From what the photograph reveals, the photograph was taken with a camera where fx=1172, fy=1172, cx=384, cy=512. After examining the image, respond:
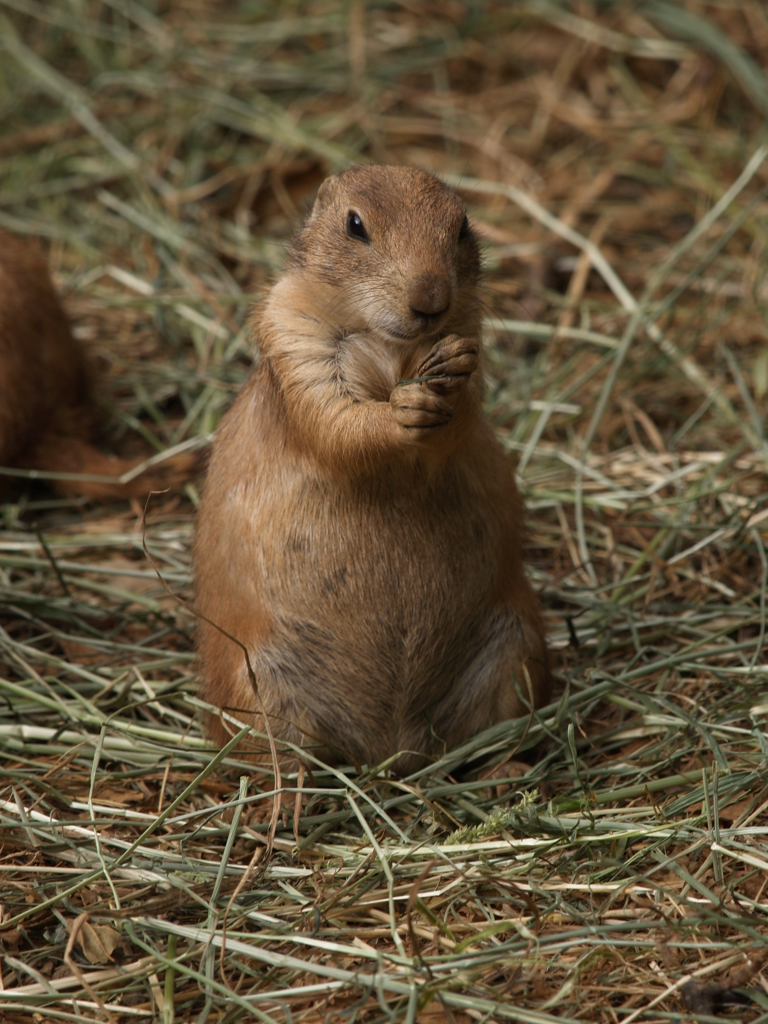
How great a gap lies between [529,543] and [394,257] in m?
2.39

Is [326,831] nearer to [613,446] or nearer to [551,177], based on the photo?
[613,446]

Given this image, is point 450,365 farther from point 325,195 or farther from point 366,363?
point 325,195

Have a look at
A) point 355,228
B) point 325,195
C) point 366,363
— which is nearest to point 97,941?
→ point 366,363

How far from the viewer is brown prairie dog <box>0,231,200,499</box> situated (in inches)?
241

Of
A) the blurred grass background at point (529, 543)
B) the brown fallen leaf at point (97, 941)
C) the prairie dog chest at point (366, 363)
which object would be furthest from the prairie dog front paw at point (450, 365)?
the brown fallen leaf at point (97, 941)

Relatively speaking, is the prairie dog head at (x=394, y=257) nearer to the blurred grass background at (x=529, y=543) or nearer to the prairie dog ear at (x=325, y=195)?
the prairie dog ear at (x=325, y=195)

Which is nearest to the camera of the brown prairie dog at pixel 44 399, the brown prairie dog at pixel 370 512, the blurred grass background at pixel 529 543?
the blurred grass background at pixel 529 543

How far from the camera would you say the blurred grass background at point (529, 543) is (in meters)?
3.53

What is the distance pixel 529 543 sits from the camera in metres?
6.02

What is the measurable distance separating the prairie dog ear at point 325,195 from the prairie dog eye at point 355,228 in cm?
34

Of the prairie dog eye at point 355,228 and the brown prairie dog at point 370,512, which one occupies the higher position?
the prairie dog eye at point 355,228

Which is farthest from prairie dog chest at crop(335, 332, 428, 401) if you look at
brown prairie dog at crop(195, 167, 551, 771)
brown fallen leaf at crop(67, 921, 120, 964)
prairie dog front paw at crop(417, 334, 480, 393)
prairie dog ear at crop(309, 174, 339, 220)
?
brown fallen leaf at crop(67, 921, 120, 964)

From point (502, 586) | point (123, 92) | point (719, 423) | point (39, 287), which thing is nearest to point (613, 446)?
point (719, 423)

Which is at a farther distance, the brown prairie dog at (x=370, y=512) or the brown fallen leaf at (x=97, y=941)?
the brown prairie dog at (x=370, y=512)
